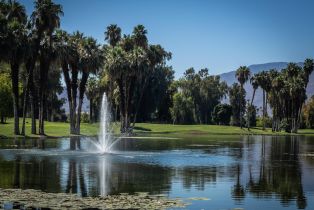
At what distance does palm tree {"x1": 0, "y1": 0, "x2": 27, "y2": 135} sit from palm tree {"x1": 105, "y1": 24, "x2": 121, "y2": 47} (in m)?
41.5

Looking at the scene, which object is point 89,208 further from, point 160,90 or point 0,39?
point 160,90

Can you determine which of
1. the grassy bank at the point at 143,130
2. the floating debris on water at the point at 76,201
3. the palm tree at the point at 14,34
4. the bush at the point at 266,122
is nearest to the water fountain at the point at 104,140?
the grassy bank at the point at 143,130

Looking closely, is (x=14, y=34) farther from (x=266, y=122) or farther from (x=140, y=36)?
(x=266, y=122)

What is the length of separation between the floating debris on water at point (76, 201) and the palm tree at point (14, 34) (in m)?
47.6

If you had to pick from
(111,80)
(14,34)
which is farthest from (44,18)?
(111,80)

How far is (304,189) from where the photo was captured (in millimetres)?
28344

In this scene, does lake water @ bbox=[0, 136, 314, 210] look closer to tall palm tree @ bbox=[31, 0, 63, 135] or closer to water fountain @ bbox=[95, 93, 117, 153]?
water fountain @ bbox=[95, 93, 117, 153]

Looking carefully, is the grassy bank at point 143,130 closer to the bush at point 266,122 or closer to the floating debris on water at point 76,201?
→ the bush at point 266,122

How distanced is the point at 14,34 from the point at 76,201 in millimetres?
52055

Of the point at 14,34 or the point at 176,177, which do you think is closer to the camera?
the point at 176,177

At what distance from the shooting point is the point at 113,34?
115938 millimetres

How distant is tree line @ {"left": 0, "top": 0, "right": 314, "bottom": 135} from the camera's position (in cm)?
7481

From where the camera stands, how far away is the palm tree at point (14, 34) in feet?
227

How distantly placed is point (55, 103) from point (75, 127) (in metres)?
59.4
